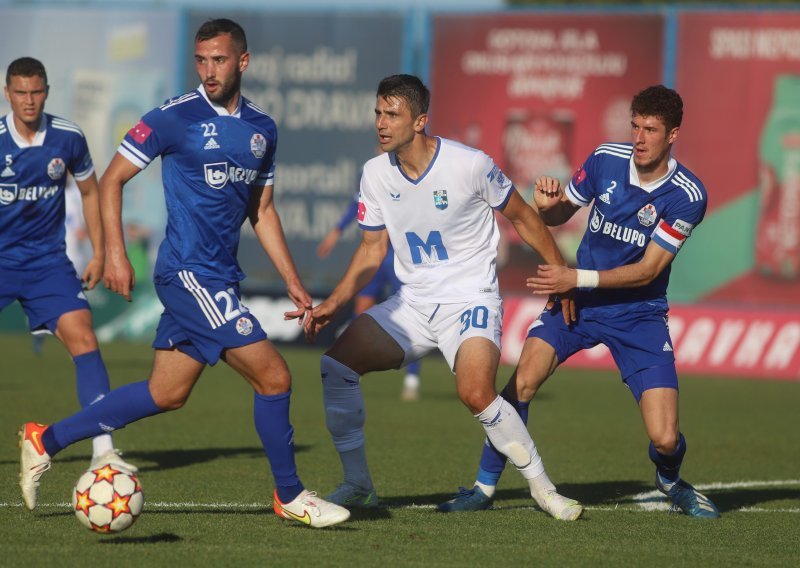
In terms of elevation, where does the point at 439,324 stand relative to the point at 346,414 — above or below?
above

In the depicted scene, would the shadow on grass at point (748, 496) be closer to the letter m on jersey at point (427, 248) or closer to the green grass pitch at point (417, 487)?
the green grass pitch at point (417, 487)

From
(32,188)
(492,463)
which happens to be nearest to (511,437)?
(492,463)

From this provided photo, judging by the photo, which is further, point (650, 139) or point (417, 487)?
point (417, 487)

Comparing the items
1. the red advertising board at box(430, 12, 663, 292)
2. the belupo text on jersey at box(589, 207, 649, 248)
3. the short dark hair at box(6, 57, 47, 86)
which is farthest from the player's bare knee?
the red advertising board at box(430, 12, 663, 292)

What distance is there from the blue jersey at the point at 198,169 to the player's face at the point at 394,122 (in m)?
0.77

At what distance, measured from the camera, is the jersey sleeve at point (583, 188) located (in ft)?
26.5

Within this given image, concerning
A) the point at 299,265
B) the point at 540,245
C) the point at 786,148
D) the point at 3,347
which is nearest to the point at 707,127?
the point at 786,148

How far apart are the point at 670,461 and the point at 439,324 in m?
1.62

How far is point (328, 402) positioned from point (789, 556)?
2652mm

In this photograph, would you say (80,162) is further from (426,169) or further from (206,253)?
(426,169)

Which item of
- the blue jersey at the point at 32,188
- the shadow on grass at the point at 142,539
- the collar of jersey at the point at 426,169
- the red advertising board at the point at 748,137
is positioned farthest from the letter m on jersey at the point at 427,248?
the red advertising board at the point at 748,137

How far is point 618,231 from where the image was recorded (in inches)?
315

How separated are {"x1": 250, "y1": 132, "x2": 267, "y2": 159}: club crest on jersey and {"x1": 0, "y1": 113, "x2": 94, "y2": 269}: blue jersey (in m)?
2.40

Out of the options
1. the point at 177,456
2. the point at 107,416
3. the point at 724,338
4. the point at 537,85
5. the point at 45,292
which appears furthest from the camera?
the point at 537,85
